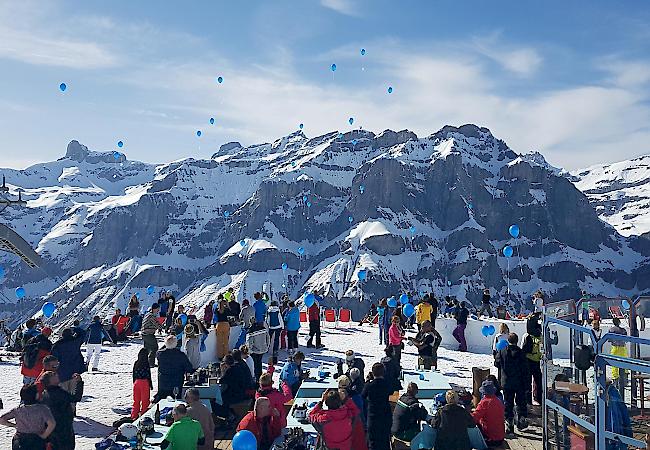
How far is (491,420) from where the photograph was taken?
32.7ft

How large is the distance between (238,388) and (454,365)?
870 centimetres

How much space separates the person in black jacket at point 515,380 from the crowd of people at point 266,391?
0.06 feet

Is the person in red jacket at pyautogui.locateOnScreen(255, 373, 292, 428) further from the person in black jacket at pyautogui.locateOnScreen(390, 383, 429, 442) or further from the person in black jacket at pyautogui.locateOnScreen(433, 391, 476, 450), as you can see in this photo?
the person in black jacket at pyautogui.locateOnScreen(433, 391, 476, 450)

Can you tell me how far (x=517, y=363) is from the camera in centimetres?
1132

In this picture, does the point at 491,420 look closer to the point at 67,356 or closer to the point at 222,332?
the point at 67,356

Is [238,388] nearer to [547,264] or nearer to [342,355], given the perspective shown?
[342,355]

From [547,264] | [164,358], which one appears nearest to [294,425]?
[164,358]

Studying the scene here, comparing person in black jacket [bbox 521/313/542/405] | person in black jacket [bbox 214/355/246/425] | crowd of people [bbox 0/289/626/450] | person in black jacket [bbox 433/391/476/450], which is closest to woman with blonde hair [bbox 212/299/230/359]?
crowd of people [bbox 0/289/626/450]

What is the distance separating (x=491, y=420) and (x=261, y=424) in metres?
3.77

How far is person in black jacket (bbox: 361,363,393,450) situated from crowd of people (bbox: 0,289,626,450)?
0.05ft

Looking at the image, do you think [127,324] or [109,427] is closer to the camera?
[109,427]

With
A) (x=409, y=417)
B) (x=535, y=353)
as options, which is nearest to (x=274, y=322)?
(x=535, y=353)

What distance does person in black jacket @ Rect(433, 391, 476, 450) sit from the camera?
28.1ft

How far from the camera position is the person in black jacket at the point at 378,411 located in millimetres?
9117
